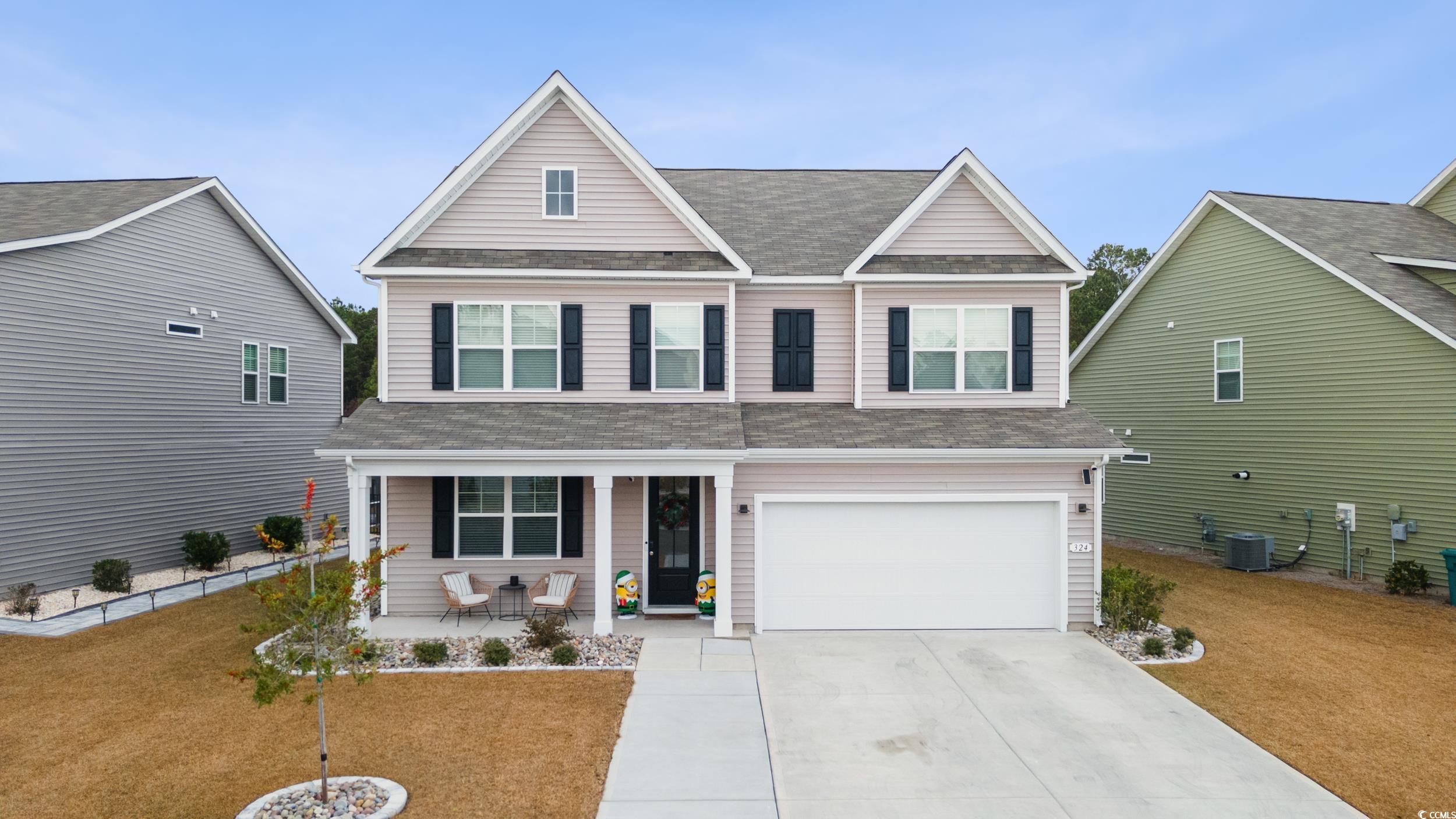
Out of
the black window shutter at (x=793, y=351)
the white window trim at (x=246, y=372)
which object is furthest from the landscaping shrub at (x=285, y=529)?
the black window shutter at (x=793, y=351)

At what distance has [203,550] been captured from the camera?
1545 centimetres

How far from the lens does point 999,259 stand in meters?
13.0

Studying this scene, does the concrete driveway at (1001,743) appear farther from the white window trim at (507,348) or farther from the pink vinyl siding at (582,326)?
the white window trim at (507,348)

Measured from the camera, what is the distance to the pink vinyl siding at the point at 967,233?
42.8 feet

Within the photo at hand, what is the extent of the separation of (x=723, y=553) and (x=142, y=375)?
41.5ft

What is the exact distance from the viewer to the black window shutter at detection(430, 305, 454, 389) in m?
12.3

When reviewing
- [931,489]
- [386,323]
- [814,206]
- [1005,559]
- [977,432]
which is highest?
[814,206]

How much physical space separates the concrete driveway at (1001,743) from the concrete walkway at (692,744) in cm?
22

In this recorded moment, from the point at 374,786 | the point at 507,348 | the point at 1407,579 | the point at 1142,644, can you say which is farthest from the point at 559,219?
the point at 1407,579

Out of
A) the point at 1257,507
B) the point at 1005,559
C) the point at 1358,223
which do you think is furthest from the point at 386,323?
the point at 1358,223

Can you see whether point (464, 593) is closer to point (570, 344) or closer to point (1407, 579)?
point (570, 344)

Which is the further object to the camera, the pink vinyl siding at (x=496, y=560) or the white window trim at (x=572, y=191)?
the white window trim at (x=572, y=191)

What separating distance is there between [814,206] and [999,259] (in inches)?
173

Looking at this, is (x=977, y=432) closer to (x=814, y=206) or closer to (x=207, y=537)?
(x=814, y=206)
